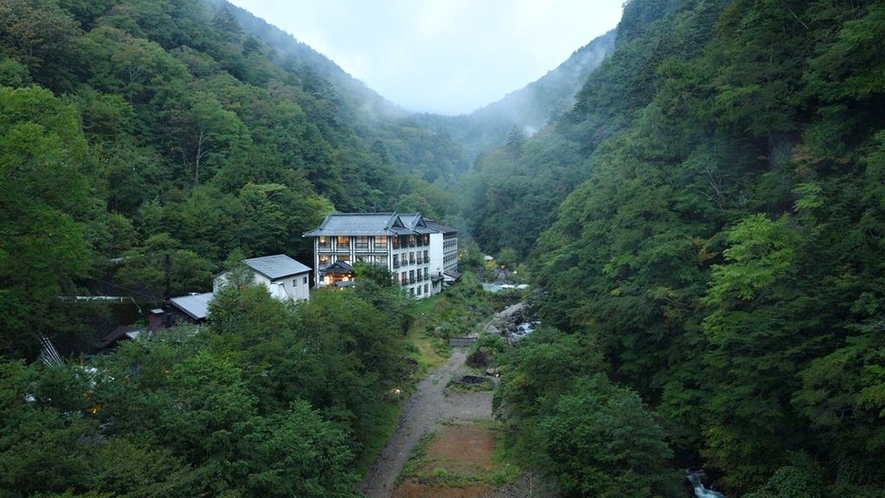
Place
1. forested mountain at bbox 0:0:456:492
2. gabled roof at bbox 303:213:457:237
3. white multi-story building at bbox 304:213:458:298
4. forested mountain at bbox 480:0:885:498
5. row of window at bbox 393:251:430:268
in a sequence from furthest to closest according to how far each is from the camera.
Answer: row of window at bbox 393:251:430:268
gabled roof at bbox 303:213:457:237
white multi-story building at bbox 304:213:458:298
forested mountain at bbox 480:0:885:498
forested mountain at bbox 0:0:456:492

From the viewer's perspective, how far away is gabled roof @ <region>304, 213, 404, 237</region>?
3800 centimetres

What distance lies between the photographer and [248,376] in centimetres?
1352

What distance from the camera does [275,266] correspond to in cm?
3019

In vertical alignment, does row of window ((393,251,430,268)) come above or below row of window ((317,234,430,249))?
below

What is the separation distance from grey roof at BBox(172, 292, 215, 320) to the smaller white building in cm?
209

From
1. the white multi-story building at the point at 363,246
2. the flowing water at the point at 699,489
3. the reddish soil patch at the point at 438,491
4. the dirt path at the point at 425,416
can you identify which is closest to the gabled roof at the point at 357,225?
the white multi-story building at the point at 363,246

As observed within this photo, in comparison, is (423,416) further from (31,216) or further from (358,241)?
(358,241)

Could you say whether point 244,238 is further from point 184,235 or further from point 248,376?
point 248,376

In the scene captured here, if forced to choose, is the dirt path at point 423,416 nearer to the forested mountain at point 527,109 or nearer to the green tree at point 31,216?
the green tree at point 31,216

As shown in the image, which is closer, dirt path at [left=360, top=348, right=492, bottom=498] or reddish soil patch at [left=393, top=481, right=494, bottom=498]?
reddish soil patch at [left=393, top=481, right=494, bottom=498]

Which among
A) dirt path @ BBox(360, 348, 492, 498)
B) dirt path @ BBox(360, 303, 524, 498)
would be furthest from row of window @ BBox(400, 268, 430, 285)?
dirt path @ BBox(360, 348, 492, 498)

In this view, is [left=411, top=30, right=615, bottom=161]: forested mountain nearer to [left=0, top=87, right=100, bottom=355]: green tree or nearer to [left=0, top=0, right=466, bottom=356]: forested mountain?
[left=0, top=0, right=466, bottom=356]: forested mountain

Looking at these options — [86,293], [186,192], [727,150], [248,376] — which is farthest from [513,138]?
[248,376]

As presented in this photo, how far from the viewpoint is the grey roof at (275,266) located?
93.0 ft
